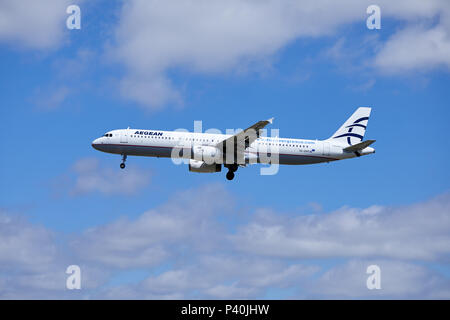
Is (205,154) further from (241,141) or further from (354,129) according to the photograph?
(354,129)

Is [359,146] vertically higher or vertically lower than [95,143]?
lower

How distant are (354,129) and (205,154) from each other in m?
19.3

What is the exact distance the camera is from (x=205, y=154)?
64625 millimetres

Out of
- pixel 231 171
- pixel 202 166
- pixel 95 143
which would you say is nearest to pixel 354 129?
pixel 231 171

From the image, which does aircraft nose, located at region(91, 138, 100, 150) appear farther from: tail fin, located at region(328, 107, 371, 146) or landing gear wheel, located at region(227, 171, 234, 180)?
tail fin, located at region(328, 107, 371, 146)

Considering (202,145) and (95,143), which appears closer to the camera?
(202,145)

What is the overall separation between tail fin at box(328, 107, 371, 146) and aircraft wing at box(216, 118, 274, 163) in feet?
37.8

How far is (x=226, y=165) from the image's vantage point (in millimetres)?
68250

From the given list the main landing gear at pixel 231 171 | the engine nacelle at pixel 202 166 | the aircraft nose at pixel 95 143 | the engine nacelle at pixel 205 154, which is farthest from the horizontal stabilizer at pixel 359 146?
the aircraft nose at pixel 95 143

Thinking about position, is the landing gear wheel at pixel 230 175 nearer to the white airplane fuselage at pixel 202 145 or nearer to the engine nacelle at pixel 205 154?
the white airplane fuselage at pixel 202 145
